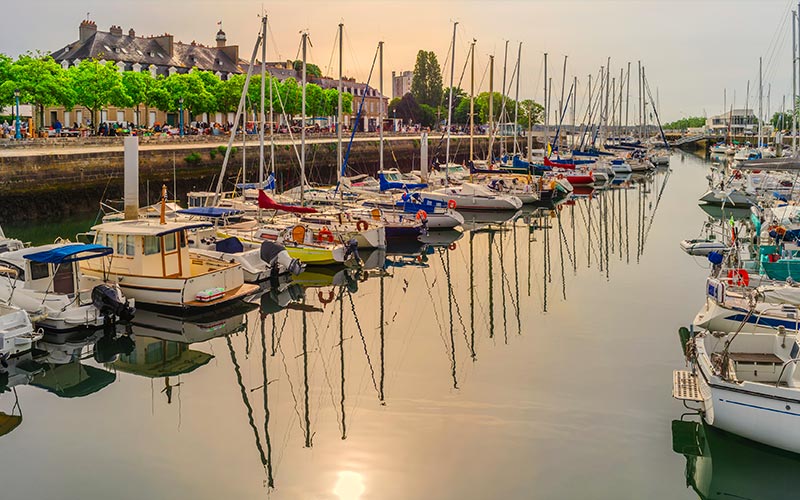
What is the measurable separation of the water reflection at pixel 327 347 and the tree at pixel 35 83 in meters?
29.8

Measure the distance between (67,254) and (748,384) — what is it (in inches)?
534

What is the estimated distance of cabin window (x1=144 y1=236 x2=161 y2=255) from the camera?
2000 cm

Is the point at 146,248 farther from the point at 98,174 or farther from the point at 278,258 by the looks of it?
the point at 98,174

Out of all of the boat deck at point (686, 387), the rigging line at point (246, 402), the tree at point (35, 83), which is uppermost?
the tree at point (35, 83)

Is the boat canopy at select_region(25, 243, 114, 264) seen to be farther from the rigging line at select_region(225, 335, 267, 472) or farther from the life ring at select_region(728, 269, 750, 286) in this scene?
the life ring at select_region(728, 269, 750, 286)

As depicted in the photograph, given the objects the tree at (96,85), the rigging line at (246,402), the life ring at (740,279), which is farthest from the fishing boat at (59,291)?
the tree at (96,85)

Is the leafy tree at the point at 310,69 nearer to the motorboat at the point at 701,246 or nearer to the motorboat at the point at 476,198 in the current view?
the motorboat at the point at 476,198

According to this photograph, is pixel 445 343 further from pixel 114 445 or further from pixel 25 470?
pixel 25 470

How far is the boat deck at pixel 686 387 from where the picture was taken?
43.4 feet

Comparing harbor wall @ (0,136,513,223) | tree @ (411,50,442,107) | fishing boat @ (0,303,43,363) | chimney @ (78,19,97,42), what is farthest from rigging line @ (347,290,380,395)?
tree @ (411,50,442,107)

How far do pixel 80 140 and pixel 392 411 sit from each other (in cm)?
3303

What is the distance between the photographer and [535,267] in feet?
90.6

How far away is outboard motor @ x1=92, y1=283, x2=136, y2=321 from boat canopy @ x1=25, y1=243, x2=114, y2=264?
75 centimetres

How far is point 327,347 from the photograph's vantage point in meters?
18.0
